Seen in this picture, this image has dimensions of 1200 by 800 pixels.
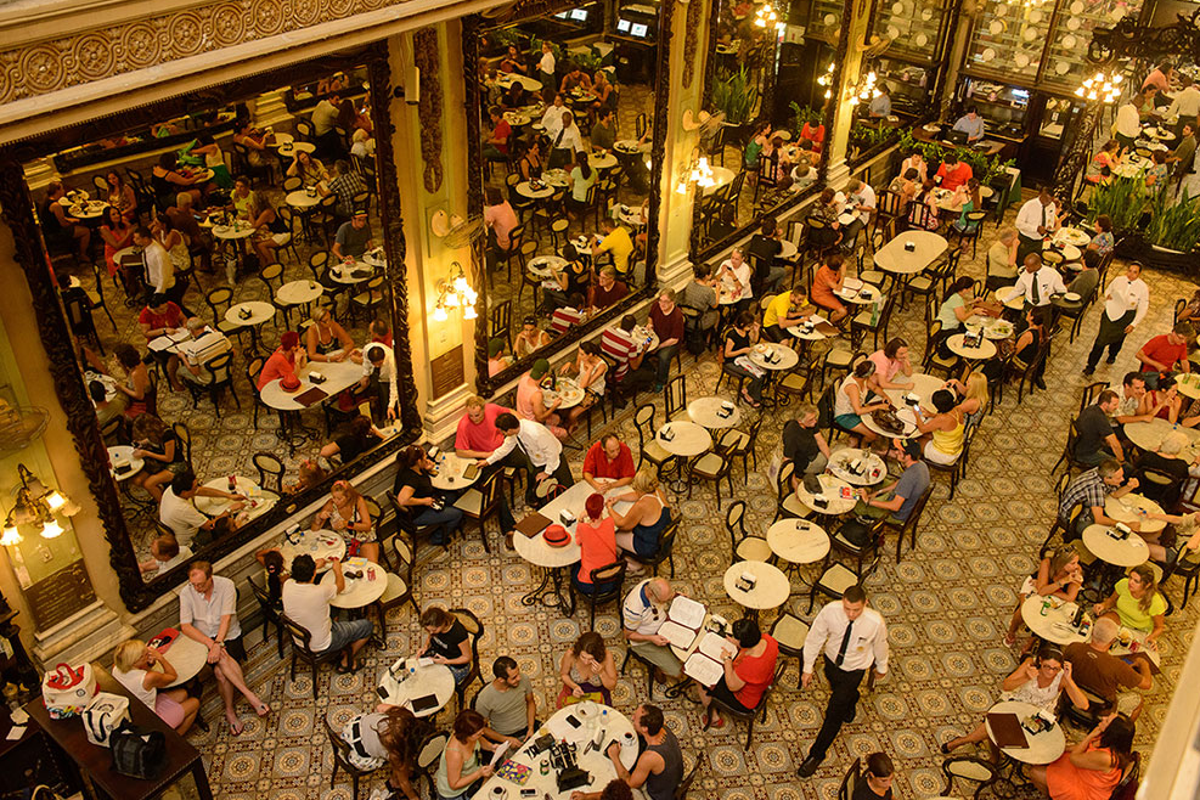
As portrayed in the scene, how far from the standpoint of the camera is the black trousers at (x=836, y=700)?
7.05 metres

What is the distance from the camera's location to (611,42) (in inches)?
740

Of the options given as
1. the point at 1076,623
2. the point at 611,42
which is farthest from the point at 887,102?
the point at 1076,623

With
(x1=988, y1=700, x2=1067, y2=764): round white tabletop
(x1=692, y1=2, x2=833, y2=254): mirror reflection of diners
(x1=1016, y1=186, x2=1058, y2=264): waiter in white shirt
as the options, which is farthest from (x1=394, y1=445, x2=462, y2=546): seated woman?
(x1=1016, y1=186, x2=1058, y2=264): waiter in white shirt

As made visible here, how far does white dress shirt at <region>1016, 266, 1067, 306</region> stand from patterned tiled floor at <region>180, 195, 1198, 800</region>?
1.69m

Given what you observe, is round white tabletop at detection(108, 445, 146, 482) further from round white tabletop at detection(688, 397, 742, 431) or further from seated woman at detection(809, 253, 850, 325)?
seated woman at detection(809, 253, 850, 325)

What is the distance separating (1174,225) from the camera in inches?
556

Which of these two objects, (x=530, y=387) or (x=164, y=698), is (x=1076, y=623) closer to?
(x=530, y=387)

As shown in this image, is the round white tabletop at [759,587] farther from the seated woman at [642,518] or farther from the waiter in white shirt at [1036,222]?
the waiter in white shirt at [1036,222]

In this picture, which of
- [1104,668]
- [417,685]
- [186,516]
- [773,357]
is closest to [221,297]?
Result: [186,516]

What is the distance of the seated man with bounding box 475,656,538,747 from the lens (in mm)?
6738

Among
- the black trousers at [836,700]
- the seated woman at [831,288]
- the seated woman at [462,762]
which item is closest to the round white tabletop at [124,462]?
Answer: the seated woman at [462,762]

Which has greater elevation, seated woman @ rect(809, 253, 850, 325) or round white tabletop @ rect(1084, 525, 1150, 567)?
seated woman @ rect(809, 253, 850, 325)

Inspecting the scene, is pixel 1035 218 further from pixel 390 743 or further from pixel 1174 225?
pixel 390 743

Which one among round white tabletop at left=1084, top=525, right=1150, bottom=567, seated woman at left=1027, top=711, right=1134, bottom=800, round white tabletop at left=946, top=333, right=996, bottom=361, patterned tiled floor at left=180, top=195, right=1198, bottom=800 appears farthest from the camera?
round white tabletop at left=946, top=333, right=996, bottom=361
